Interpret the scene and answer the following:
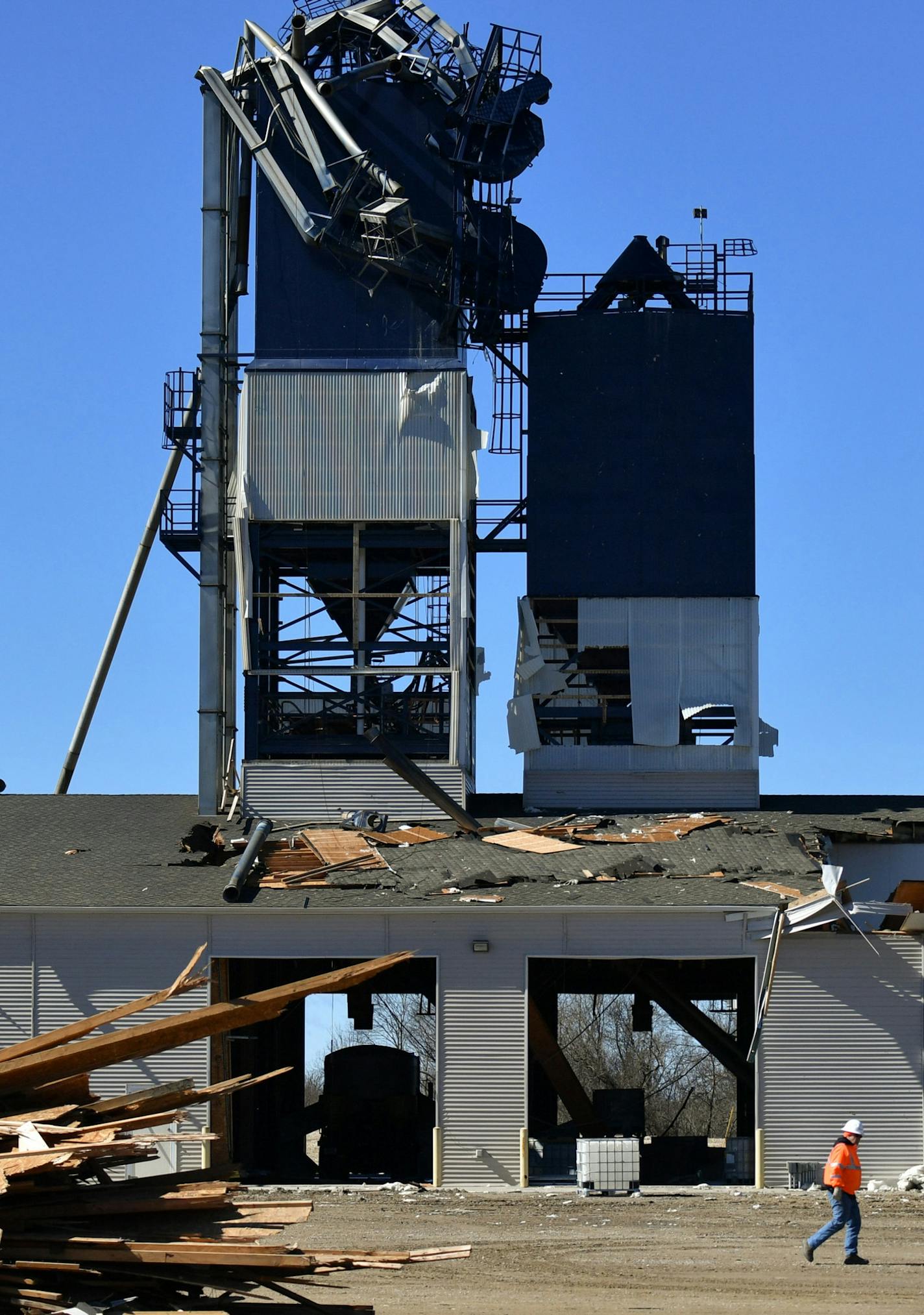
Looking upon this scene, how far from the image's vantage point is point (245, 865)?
1203 inches

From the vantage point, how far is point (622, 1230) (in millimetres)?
24016

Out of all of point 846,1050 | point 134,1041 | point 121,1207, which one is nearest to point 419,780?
point 846,1050

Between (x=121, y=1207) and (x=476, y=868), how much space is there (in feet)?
60.9

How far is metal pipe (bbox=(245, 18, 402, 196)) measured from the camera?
37.5 meters

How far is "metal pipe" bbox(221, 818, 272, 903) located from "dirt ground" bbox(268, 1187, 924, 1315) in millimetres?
4767

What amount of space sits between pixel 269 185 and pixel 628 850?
1590cm

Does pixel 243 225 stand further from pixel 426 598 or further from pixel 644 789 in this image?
pixel 644 789

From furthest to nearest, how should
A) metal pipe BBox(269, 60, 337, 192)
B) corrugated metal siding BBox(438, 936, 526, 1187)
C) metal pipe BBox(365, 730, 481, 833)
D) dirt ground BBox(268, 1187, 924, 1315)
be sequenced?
metal pipe BBox(269, 60, 337, 192), metal pipe BBox(365, 730, 481, 833), corrugated metal siding BBox(438, 936, 526, 1187), dirt ground BBox(268, 1187, 924, 1315)

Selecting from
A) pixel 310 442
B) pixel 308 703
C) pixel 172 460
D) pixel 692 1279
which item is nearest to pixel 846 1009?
pixel 692 1279

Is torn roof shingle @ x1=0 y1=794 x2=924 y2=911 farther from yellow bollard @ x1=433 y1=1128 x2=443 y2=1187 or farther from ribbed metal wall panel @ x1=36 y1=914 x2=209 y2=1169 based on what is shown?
yellow bollard @ x1=433 y1=1128 x2=443 y2=1187

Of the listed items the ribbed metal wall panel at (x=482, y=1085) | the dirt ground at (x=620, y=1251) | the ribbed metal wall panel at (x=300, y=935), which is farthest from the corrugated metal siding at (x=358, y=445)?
the dirt ground at (x=620, y=1251)

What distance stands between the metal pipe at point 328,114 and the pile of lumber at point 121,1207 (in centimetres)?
2625

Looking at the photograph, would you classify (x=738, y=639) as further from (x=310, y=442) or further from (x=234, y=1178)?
(x=234, y=1178)

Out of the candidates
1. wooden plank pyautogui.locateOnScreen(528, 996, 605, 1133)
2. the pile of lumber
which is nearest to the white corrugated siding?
wooden plank pyautogui.locateOnScreen(528, 996, 605, 1133)
